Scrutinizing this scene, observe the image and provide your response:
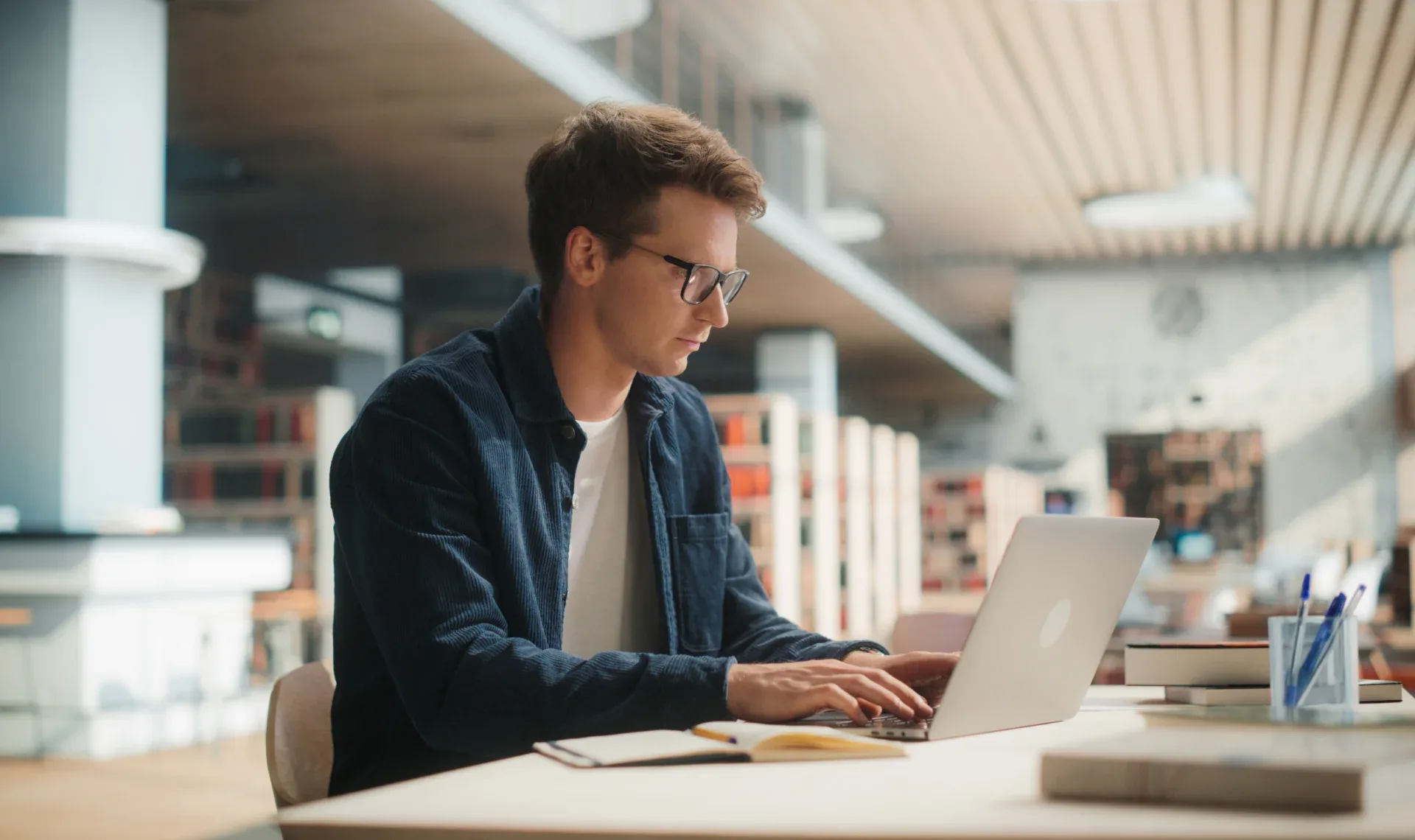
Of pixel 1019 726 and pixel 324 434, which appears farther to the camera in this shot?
pixel 324 434

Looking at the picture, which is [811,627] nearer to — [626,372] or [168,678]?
[168,678]

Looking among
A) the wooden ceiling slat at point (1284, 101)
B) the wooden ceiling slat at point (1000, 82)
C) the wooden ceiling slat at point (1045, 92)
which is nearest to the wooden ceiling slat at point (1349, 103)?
the wooden ceiling slat at point (1284, 101)

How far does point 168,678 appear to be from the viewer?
19.1 feet

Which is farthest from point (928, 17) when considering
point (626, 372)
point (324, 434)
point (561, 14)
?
point (626, 372)

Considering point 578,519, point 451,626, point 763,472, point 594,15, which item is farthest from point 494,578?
point 594,15

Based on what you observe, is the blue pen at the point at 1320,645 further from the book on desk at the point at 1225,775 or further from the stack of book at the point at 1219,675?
the book on desk at the point at 1225,775

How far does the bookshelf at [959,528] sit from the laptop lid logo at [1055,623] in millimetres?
11318

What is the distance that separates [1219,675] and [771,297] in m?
9.72

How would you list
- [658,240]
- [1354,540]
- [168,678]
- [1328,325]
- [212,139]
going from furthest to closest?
[1328,325]
[1354,540]
[212,139]
[168,678]
[658,240]

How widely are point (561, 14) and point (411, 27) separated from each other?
7.87 ft

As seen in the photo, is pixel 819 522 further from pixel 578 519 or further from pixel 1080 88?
pixel 578 519

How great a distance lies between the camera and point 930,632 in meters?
2.43

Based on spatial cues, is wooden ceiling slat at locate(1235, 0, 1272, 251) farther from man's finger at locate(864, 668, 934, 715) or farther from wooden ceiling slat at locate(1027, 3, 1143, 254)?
man's finger at locate(864, 668, 934, 715)

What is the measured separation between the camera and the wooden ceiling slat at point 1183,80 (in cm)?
845
